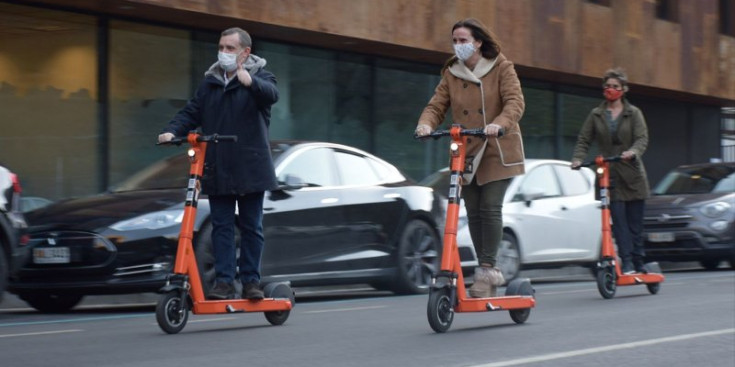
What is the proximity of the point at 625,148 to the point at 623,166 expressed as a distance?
167 mm

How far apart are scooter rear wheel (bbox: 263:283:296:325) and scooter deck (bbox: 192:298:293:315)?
0.06m

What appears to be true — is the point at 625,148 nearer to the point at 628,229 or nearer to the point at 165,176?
the point at 628,229

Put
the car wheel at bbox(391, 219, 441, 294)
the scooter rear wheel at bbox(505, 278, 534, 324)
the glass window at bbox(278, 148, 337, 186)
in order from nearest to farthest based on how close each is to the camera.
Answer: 1. the scooter rear wheel at bbox(505, 278, 534, 324)
2. the glass window at bbox(278, 148, 337, 186)
3. the car wheel at bbox(391, 219, 441, 294)

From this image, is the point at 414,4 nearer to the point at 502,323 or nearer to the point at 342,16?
the point at 342,16

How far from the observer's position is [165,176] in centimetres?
1166

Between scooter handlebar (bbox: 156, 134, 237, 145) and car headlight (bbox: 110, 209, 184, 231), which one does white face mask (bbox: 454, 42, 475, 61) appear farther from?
car headlight (bbox: 110, 209, 184, 231)

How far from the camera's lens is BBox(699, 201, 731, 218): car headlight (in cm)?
1812

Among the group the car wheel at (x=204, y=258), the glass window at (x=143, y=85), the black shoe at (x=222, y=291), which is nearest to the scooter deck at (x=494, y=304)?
the black shoe at (x=222, y=291)

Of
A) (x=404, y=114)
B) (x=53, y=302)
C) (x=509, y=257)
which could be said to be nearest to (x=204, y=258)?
(x=53, y=302)

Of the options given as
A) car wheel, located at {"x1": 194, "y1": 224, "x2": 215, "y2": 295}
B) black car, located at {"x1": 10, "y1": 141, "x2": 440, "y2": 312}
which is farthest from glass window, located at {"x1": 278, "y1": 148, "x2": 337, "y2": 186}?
car wheel, located at {"x1": 194, "y1": 224, "x2": 215, "y2": 295}

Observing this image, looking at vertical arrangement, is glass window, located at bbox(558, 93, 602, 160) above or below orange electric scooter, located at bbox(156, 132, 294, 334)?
above

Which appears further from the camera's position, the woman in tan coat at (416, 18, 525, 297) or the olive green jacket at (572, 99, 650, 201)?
the olive green jacket at (572, 99, 650, 201)

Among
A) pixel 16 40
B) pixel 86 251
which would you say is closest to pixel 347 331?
pixel 86 251

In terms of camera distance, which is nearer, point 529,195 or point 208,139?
point 208,139
